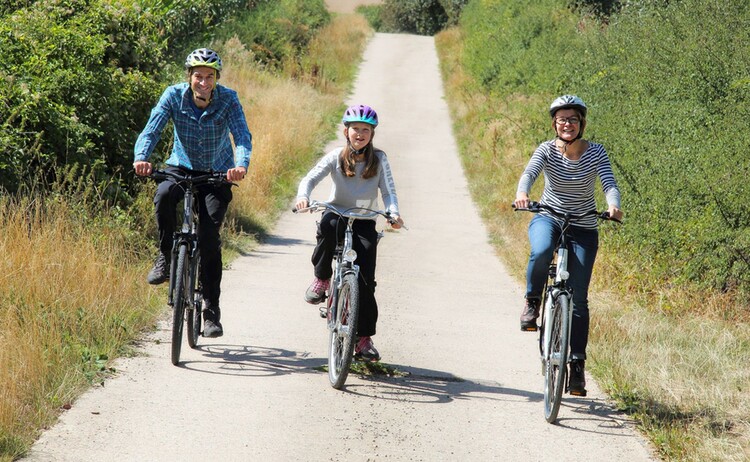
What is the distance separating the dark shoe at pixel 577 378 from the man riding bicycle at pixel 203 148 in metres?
2.48

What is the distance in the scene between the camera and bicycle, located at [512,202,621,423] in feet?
20.8

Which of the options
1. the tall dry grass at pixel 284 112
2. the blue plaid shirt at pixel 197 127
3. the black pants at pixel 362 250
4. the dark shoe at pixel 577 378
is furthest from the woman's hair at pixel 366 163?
the tall dry grass at pixel 284 112


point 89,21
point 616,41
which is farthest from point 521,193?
point 616,41

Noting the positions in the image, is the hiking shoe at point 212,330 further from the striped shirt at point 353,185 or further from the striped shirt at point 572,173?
the striped shirt at point 572,173

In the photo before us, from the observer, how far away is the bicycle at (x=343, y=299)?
261 inches

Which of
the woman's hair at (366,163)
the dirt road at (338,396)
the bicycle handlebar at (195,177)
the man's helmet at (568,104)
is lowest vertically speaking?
the dirt road at (338,396)

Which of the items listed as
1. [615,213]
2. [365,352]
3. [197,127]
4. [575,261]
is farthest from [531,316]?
[197,127]

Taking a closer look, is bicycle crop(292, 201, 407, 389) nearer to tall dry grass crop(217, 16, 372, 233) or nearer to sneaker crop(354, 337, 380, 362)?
sneaker crop(354, 337, 380, 362)

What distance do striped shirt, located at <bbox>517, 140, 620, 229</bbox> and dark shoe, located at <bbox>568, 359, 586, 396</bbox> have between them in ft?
3.09

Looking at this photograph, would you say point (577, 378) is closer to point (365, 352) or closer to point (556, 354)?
point (556, 354)

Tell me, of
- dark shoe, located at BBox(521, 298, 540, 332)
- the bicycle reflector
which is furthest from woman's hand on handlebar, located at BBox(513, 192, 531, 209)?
the bicycle reflector

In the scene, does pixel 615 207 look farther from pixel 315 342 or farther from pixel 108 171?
pixel 108 171

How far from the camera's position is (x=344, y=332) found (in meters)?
6.73

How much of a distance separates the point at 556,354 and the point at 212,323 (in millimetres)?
2455
